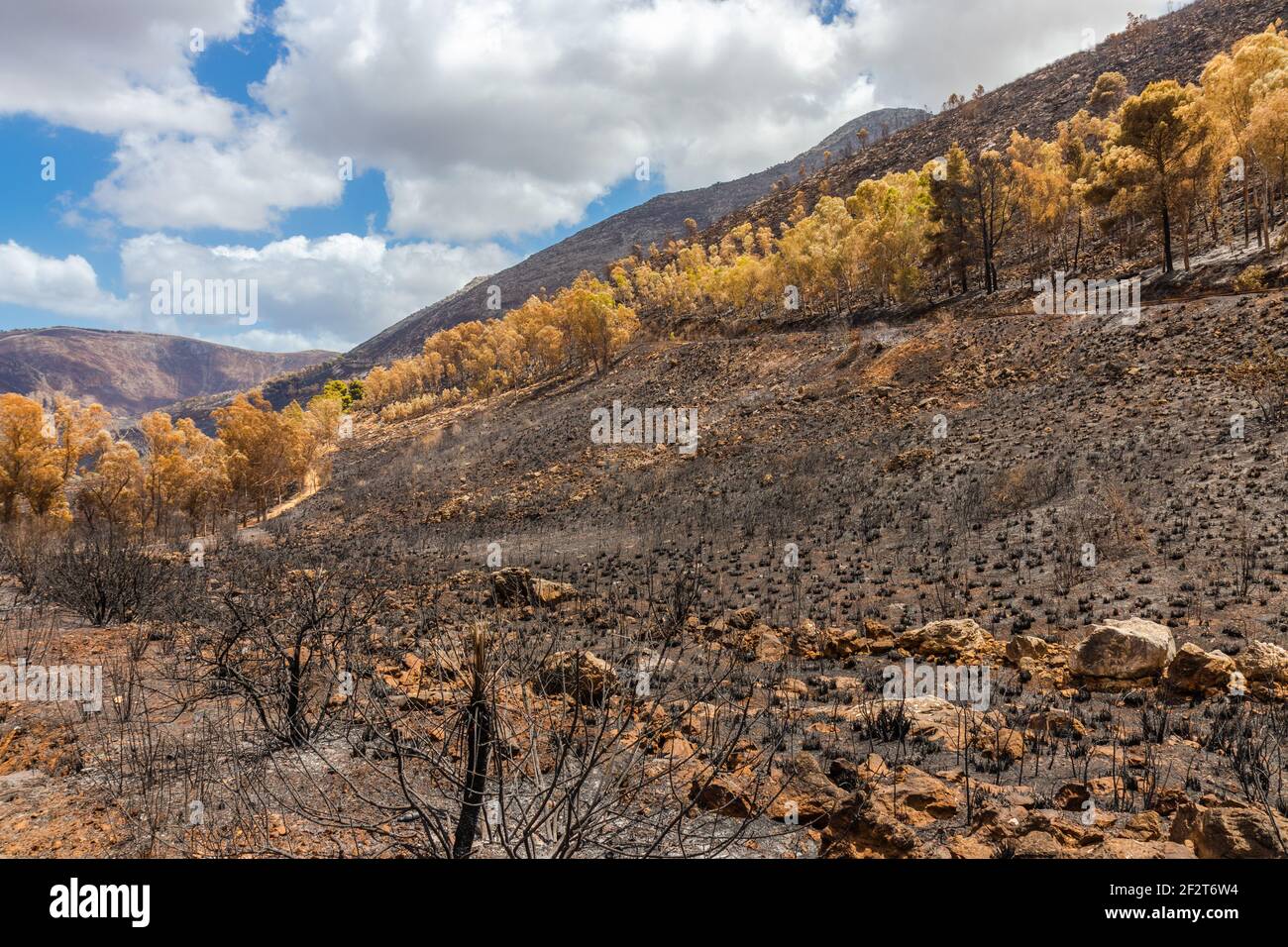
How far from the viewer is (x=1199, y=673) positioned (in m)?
7.63

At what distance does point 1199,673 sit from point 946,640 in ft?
10.5

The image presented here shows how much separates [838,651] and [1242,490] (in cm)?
1176

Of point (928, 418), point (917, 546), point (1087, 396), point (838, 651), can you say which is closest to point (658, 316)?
point (928, 418)

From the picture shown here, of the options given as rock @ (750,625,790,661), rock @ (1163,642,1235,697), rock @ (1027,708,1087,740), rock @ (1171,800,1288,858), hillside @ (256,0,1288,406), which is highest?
hillside @ (256,0,1288,406)

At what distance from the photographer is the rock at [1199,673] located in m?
7.50

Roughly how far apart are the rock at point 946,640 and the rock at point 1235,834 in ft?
20.1

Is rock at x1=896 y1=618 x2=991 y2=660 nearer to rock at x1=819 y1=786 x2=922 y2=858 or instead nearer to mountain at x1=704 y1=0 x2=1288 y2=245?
rock at x1=819 y1=786 x2=922 y2=858

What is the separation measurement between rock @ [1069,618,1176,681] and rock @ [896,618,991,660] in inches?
60.7

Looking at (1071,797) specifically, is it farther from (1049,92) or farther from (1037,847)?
(1049,92)

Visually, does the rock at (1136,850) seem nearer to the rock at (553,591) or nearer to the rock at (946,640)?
the rock at (946,640)

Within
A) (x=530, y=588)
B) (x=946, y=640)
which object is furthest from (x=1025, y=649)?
(x=530, y=588)

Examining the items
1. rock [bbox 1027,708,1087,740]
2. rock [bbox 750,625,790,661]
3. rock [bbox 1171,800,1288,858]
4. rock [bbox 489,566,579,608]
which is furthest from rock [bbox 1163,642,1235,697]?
rock [bbox 489,566,579,608]

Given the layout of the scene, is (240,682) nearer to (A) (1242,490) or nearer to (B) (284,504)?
(A) (1242,490)

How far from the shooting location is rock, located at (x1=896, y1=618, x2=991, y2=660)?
9.98 meters
